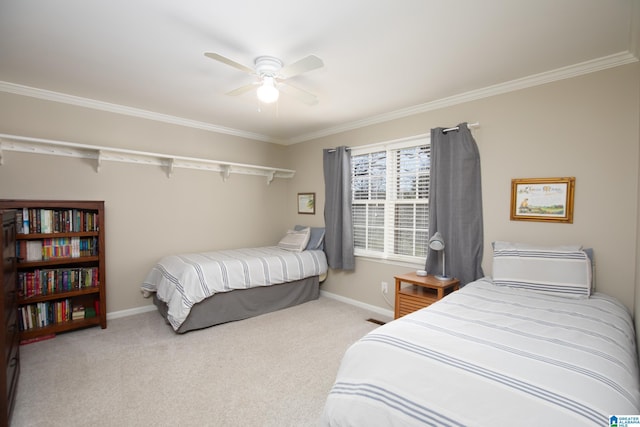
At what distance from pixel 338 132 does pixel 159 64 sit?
7.86 feet

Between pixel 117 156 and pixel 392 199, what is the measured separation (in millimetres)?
3260

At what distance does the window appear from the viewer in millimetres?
3420

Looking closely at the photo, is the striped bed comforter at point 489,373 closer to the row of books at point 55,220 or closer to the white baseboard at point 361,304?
the white baseboard at point 361,304

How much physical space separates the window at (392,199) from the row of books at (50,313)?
316 cm

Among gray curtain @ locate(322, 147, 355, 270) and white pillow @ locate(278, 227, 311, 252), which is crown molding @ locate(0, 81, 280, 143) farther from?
white pillow @ locate(278, 227, 311, 252)

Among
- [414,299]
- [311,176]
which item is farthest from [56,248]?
[414,299]

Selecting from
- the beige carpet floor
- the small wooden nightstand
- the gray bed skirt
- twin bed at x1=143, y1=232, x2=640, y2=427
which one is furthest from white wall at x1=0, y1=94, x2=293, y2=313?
twin bed at x1=143, y1=232, x2=640, y2=427

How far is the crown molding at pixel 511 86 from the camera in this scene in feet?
7.33

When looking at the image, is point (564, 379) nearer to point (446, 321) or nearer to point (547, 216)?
point (446, 321)

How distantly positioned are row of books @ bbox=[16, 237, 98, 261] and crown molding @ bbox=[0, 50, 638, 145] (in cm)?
144

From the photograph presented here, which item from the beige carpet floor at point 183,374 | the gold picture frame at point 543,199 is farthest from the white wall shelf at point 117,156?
the gold picture frame at point 543,199

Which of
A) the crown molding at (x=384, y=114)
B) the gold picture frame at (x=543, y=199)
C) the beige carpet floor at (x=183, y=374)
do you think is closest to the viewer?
the beige carpet floor at (x=183, y=374)

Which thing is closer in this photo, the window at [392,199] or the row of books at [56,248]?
the row of books at [56,248]

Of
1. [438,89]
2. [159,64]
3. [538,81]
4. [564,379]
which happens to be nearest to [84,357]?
[159,64]
